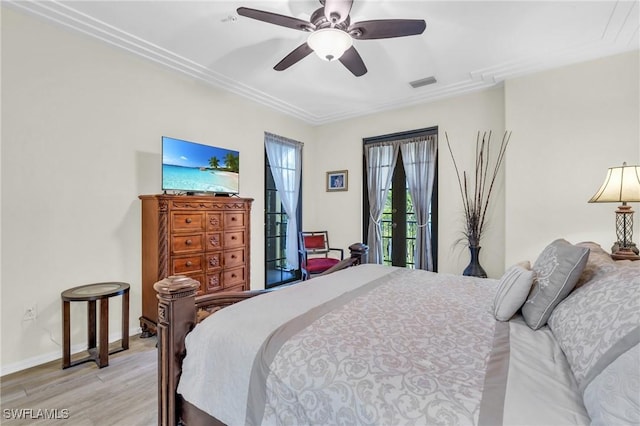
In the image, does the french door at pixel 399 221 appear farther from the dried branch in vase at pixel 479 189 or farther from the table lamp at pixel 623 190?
the table lamp at pixel 623 190

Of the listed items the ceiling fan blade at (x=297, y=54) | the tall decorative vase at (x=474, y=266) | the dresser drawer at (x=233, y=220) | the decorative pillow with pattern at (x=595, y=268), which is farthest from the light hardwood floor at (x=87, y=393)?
the tall decorative vase at (x=474, y=266)

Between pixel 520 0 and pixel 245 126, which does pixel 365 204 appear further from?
pixel 520 0

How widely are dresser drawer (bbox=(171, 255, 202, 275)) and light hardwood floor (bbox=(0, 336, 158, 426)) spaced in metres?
0.75

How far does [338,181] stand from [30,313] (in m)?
3.89

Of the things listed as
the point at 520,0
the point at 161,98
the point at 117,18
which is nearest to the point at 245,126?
the point at 161,98

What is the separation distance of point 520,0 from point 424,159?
2046 mm

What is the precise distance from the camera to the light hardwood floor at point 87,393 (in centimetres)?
173

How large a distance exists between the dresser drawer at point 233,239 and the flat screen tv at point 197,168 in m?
A: 0.48

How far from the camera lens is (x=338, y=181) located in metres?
4.88

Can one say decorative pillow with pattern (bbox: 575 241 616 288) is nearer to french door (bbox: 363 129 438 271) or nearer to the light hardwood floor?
the light hardwood floor

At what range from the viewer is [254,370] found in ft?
3.52

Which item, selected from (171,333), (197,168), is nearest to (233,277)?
(197,168)

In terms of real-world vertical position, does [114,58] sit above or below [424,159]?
above

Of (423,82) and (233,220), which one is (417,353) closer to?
(233,220)
